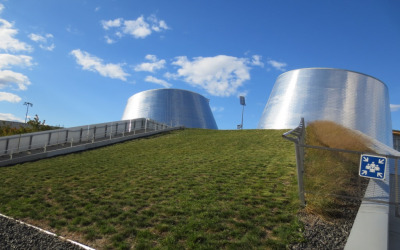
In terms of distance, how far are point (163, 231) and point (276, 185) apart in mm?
3228

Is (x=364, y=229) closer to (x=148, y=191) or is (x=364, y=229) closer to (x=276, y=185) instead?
(x=276, y=185)

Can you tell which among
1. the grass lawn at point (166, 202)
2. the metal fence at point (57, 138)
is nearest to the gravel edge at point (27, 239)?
the grass lawn at point (166, 202)

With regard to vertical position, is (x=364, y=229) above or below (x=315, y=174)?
below

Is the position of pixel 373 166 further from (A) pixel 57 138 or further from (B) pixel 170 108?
(B) pixel 170 108

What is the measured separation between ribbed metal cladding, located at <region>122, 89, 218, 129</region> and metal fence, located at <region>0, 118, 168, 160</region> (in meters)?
22.6

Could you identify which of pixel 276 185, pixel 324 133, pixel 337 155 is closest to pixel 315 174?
pixel 337 155

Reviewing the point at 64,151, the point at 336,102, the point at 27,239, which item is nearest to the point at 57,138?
the point at 64,151

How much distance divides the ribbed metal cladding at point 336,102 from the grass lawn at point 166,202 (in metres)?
25.0

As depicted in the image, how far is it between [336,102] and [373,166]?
31235 millimetres

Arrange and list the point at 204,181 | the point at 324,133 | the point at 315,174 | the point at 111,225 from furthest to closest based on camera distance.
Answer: the point at 324,133
the point at 204,181
the point at 315,174
the point at 111,225

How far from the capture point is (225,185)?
22.4 ft

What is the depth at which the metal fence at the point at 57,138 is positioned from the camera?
47.0 ft

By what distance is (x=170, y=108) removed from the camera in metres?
47.8

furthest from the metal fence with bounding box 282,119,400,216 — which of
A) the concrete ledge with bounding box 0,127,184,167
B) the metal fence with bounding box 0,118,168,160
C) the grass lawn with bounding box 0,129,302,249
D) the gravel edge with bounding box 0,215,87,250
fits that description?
the metal fence with bounding box 0,118,168,160
